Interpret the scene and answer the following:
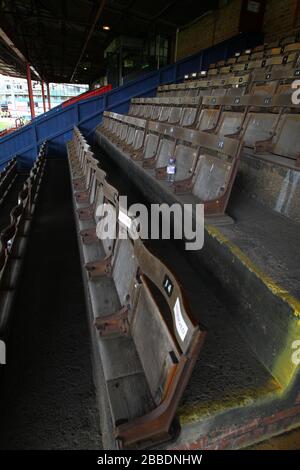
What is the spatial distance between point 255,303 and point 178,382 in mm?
485

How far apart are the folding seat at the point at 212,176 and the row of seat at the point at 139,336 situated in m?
0.58

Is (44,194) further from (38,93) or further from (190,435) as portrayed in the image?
(38,93)

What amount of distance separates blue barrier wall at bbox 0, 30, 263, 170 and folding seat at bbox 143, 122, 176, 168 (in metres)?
4.57

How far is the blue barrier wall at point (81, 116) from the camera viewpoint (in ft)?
22.9

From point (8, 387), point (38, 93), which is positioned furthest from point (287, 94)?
point (38, 93)

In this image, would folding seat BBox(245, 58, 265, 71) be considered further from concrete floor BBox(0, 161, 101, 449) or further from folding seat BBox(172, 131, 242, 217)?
concrete floor BBox(0, 161, 101, 449)

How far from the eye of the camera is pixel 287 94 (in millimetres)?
2104

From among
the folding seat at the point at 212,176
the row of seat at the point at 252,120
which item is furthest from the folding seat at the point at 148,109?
the folding seat at the point at 212,176

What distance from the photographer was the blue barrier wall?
6.98m

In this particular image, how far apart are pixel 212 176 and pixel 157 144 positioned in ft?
3.97

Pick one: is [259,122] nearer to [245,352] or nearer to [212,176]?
[212,176]

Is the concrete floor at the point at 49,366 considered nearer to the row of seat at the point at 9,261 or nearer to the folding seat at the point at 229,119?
the row of seat at the point at 9,261
